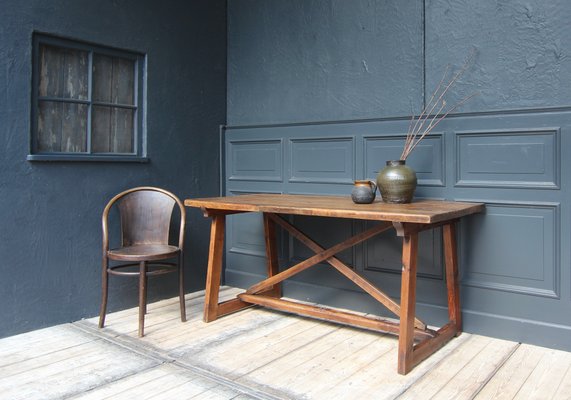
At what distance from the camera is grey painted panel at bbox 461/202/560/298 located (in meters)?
2.96

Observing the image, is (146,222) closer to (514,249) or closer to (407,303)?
(407,303)

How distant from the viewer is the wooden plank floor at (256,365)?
2.38 m

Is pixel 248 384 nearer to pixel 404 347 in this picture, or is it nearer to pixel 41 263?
pixel 404 347

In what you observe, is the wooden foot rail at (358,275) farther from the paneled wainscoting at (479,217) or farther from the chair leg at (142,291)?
the chair leg at (142,291)

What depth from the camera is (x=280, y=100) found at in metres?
4.11

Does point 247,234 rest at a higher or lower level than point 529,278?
higher

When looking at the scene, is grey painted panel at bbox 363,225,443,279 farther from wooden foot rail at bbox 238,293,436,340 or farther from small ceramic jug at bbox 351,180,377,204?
small ceramic jug at bbox 351,180,377,204

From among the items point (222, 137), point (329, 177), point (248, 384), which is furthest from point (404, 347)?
point (222, 137)

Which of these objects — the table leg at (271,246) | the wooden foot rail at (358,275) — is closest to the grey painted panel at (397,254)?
the wooden foot rail at (358,275)

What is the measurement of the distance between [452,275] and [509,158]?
2.51 feet

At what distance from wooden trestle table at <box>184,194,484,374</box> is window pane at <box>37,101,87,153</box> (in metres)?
0.90

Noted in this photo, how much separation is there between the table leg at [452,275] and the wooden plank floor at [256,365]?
0.14 m

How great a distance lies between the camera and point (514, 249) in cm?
306

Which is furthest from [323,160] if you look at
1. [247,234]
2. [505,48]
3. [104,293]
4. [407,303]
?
[104,293]
